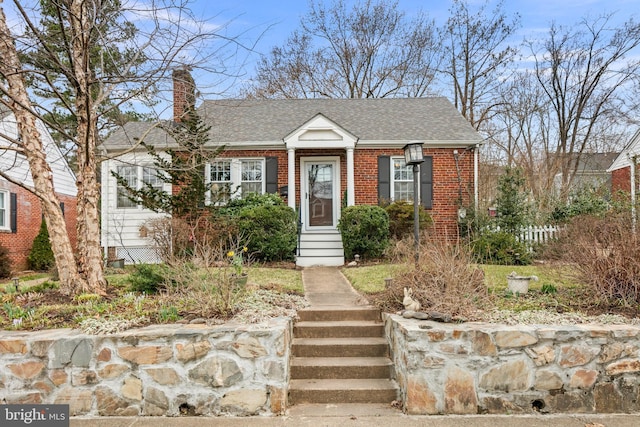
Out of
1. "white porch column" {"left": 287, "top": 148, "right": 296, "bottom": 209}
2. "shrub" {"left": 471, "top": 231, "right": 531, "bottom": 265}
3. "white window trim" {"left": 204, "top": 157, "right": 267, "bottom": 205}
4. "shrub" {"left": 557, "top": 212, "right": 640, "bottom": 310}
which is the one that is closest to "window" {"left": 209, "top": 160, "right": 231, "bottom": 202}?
"white window trim" {"left": 204, "top": 157, "right": 267, "bottom": 205}

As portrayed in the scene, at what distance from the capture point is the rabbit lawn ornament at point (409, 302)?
14.6 feet

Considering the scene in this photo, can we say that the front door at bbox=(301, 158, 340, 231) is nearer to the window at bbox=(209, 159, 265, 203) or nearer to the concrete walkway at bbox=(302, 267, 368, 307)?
the window at bbox=(209, 159, 265, 203)

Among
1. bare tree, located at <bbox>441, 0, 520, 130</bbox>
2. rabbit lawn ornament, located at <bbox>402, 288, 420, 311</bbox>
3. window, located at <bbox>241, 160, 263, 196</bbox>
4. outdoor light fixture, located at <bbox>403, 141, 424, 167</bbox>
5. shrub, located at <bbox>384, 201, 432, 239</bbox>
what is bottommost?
rabbit lawn ornament, located at <bbox>402, 288, 420, 311</bbox>

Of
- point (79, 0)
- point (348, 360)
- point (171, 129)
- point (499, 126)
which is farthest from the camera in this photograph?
point (499, 126)

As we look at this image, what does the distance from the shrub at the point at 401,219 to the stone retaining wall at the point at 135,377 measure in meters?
7.67

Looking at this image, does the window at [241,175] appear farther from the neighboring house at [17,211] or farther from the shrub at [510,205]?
the shrub at [510,205]

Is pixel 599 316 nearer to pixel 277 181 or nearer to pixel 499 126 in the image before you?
pixel 277 181

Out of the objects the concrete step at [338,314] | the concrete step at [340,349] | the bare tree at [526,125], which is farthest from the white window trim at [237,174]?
the bare tree at [526,125]

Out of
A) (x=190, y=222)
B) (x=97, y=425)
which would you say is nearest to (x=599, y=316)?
(x=97, y=425)

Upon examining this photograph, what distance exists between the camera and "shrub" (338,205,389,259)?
10281 millimetres

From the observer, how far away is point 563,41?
2011 cm

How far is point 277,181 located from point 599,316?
9.18 meters

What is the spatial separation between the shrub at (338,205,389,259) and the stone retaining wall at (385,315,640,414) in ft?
21.3

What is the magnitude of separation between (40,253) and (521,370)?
14.5m
